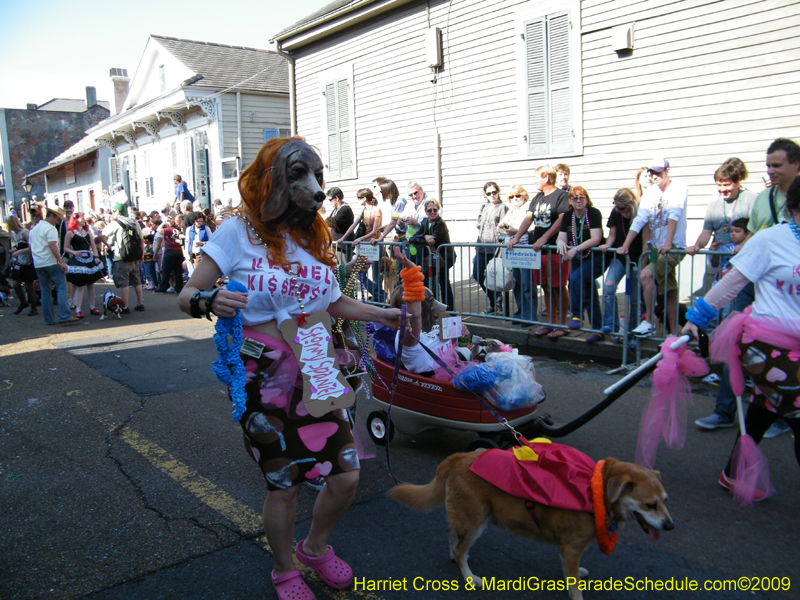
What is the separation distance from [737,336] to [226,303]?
2.76 metres

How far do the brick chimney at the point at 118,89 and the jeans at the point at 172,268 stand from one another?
22087mm

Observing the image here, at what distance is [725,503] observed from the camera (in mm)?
3662

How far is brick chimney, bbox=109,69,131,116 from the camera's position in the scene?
3275 centimetres

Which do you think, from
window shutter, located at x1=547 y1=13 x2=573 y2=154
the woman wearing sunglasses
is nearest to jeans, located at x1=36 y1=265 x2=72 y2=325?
the woman wearing sunglasses

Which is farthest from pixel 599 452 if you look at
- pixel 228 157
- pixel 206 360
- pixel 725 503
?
pixel 228 157

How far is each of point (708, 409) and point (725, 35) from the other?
595 centimetres

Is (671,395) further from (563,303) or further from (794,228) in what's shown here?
(563,303)

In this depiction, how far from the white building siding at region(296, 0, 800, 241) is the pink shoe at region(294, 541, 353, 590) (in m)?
8.07

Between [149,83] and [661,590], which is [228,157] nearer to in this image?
[149,83]

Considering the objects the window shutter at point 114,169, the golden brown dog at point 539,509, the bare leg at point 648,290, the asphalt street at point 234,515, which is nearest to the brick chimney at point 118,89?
the window shutter at point 114,169

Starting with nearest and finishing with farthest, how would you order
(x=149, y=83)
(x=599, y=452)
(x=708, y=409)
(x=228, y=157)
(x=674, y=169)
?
1. (x=599, y=452)
2. (x=708, y=409)
3. (x=674, y=169)
4. (x=228, y=157)
5. (x=149, y=83)

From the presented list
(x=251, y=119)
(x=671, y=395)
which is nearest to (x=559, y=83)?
(x=671, y=395)

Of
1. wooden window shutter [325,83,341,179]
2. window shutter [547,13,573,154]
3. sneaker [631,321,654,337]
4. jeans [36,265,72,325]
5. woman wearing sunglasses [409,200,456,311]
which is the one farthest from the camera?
wooden window shutter [325,83,341,179]

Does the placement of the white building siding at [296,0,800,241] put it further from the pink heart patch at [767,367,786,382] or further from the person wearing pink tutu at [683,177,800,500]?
the pink heart patch at [767,367,786,382]
